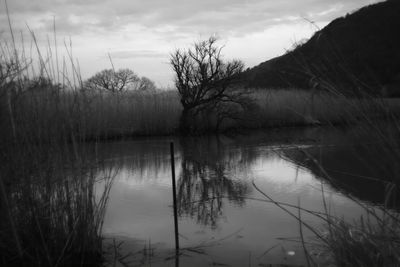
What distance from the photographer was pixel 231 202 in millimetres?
4781

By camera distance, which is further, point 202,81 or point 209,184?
point 202,81

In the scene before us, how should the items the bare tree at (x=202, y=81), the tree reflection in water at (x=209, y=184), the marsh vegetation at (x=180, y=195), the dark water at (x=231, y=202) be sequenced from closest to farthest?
the marsh vegetation at (x=180, y=195) → the dark water at (x=231, y=202) → the tree reflection in water at (x=209, y=184) → the bare tree at (x=202, y=81)

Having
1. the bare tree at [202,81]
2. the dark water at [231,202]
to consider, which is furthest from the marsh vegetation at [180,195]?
the bare tree at [202,81]

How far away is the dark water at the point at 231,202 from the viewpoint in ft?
10.1

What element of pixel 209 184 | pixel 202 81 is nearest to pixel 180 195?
pixel 209 184

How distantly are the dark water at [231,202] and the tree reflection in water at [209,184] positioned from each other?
11 mm

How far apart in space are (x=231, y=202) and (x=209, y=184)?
1.00 m

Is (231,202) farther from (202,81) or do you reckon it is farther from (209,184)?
(202,81)

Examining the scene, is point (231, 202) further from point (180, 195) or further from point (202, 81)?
point (202, 81)

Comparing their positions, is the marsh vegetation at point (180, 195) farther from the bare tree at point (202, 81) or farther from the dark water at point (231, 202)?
the bare tree at point (202, 81)

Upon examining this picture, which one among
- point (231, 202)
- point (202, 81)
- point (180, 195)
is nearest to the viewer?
point (231, 202)

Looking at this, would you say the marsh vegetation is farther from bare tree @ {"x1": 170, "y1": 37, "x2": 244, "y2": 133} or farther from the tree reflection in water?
bare tree @ {"x1": 170, "y1": 37, "x2": 244, "y2": 133}

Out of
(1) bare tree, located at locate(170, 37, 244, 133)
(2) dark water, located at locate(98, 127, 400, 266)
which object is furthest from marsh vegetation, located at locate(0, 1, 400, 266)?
(1) bare tree, located at locate(170, 37, 244, 133)

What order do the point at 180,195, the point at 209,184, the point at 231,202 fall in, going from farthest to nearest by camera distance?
the point at 209,184, the point at 180,195, the point at 231,202
